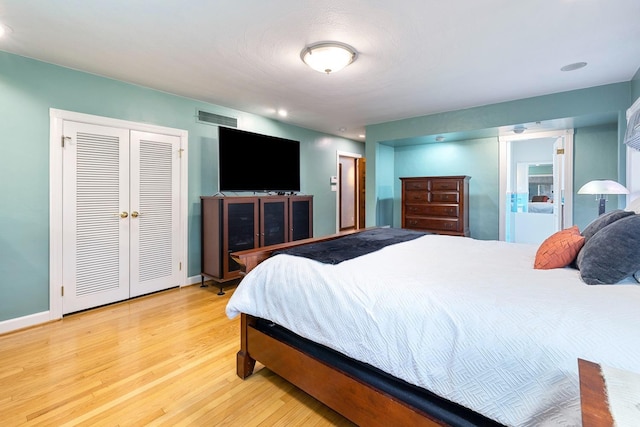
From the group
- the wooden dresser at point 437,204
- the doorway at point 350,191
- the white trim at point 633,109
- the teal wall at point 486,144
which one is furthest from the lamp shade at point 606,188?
the doorway at point 350,191

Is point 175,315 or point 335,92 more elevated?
point 335,92

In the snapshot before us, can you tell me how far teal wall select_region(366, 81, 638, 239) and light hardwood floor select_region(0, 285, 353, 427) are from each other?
→ 344cm

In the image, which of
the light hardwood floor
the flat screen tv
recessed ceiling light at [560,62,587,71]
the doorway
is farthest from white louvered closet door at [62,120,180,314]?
recessed ceiling light at [560,62,587,71]

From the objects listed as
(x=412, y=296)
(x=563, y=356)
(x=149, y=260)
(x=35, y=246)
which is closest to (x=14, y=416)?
(x=35, y=246)

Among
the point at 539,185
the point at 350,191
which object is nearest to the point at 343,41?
the point at 350,191

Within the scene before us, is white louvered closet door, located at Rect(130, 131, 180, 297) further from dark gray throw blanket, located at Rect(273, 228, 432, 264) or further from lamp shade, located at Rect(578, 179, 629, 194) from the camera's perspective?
lamp shade, located at Rect(578, 179, 629, 194)

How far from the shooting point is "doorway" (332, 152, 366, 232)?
6406 millimetres

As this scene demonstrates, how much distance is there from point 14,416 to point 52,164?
2.09m

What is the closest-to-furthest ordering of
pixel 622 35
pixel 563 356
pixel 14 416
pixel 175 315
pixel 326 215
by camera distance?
Answer: pixel 563 356
pixel 14 416
pixel 622 35
pixel 175 315
pixel 326 215

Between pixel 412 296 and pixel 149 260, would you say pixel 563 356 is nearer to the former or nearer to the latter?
pixel 412 296

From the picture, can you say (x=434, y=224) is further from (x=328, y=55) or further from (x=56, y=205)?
(x=56, y=205)

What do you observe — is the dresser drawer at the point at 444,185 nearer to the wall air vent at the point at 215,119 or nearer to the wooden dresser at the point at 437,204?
the wooden dresser at the point at 437,204

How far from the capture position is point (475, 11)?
74.6 inches

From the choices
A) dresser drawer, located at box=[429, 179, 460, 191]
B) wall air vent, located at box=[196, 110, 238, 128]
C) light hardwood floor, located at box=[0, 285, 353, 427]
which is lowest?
light hardwood floor, located at box=[0, 285, 353, 427]
